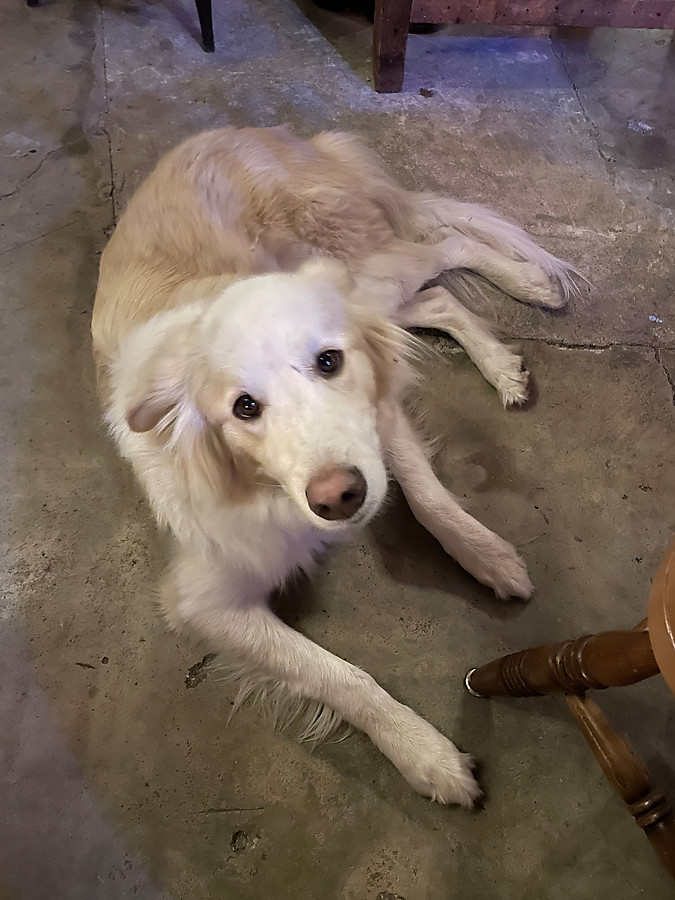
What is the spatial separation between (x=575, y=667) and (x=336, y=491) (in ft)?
2.01

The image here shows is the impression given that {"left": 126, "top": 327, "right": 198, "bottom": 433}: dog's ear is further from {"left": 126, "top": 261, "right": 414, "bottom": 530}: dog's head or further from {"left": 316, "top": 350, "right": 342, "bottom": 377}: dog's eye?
{"left": 316, "top": 350, "right": 342, "bottom": 377}: dog's eye

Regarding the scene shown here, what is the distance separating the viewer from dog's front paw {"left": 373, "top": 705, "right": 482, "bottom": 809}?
1579 millimetres

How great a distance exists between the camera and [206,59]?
11.3 ft

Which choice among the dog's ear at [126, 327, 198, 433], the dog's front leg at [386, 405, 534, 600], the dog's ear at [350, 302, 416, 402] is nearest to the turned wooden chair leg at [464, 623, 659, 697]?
the dog's front leg at [386, 405, 534, 600]

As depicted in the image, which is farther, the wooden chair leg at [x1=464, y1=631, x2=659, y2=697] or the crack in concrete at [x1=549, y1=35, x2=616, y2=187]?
the crack in concrete at [x1=549, y1=35, x2=616, y2=187]

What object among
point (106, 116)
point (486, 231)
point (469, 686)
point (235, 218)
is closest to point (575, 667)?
point (469, 686)

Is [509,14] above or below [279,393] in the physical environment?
above

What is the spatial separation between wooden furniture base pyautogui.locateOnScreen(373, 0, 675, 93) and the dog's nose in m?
2.69

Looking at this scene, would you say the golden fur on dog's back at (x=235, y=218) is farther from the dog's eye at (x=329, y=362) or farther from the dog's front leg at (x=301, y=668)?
the dog's front leg at (x=301, y=668)

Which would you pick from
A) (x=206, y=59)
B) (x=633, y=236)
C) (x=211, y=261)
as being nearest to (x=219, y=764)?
(x=211, y=261)

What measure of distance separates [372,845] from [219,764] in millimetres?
460

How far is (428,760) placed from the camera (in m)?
1.60

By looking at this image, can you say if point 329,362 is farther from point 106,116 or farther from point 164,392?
point 106,116

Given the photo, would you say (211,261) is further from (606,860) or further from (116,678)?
(606,860)
